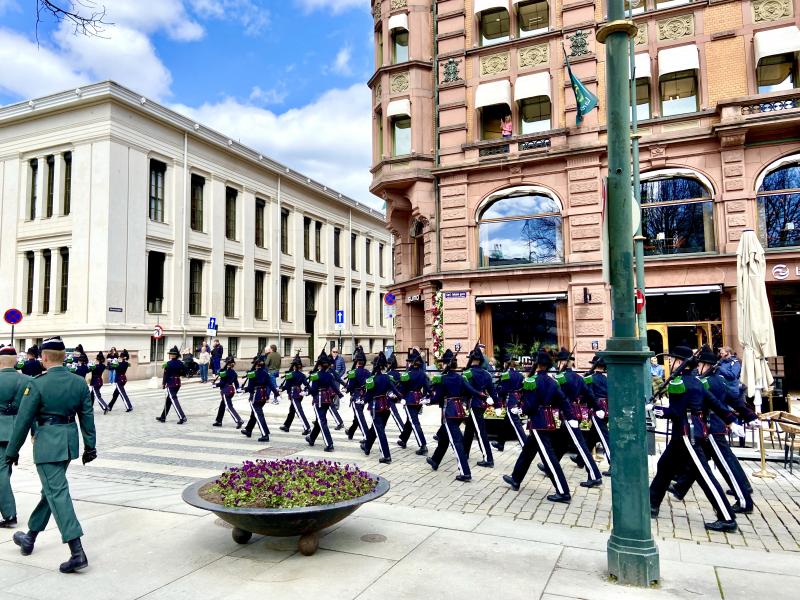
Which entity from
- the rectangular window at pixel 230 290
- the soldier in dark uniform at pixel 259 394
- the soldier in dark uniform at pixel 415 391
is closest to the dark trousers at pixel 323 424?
the soldier in dark uniform at pixel 259 394

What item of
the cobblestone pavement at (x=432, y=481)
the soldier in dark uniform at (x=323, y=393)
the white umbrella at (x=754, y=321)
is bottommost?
the cobblestone pavement at (x=432, y=481)

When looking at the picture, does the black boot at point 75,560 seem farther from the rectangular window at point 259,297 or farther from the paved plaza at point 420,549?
the rectangular window at point 259,297

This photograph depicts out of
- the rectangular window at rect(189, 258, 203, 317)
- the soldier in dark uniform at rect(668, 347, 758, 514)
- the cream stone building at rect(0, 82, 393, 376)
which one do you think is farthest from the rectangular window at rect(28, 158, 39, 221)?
the soldier in dark uniform at rect(668, 347, 758, 514)

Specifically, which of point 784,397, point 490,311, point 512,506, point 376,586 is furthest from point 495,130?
point 376,586

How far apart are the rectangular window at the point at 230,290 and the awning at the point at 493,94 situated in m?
19.6

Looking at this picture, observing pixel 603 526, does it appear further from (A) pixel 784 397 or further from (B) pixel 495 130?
(B) pixel 495 130

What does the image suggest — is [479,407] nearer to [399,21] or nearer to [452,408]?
[452,408]

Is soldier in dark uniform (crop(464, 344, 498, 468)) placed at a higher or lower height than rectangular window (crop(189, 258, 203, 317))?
lower

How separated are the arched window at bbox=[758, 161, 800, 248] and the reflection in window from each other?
10207mm

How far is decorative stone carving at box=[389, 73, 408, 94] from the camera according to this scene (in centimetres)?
2303

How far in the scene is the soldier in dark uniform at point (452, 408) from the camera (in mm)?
8789

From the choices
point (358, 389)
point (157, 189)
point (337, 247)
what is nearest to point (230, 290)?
point (157, 189)

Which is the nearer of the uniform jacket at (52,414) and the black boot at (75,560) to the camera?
the black boot at (75,560)

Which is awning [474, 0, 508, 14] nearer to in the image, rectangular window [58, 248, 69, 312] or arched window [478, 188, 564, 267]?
arched window [478, 188, 564, 267]
